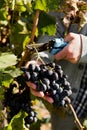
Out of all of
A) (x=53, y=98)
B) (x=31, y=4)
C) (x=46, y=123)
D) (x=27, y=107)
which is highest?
(x=31, y=4)

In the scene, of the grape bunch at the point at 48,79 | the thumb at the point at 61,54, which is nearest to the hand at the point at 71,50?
the thumb at the point at 61,54

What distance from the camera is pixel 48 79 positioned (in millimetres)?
1708

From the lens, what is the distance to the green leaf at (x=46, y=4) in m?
1.88

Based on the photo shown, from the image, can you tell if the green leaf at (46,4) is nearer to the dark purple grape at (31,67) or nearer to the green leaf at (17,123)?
the dark purple grape at (31,67)

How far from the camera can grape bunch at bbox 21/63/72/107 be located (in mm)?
1690

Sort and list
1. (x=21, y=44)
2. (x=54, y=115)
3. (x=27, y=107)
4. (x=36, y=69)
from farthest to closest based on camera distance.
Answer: (x=54, y=115) < (x=21, y=44) < (x=27, y=107) < (x=36, y=69)

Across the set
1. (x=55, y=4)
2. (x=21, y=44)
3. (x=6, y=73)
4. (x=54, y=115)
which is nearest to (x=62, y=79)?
(x=6, y=73)

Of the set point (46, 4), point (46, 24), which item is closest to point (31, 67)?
point (46, 4)

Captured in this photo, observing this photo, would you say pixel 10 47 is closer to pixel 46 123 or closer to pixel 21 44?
pixel 21 44

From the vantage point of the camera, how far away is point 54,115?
2848 millimetres

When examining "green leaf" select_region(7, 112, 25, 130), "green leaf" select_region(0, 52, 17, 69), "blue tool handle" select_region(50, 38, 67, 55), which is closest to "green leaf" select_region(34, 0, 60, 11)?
"blue tool handle" select_region(50, 38, 67, 55)

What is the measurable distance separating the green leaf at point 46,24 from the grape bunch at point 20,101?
0.31m

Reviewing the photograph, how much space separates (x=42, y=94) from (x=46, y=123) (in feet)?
8.23

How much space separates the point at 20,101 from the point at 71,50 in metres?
0.35
